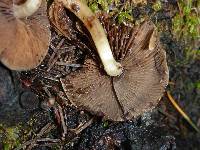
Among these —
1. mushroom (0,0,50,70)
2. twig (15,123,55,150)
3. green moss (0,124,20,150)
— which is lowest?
twig (15,123,55,150)

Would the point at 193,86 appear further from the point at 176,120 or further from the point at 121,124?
the point at 121,124

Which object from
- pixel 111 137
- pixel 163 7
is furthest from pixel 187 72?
pixel 111 137

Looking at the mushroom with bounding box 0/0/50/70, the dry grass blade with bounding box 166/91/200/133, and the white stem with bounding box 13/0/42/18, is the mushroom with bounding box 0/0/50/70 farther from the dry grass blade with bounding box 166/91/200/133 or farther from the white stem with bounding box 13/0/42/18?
the dry grass blade with bounding box 166/91/200/133

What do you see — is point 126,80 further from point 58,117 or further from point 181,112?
point 181,112

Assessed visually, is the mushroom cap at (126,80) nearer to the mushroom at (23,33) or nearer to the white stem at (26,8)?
the mushroom at (23,33)

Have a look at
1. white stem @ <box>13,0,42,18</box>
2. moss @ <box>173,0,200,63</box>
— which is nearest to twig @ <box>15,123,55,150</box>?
white stem @ <box>13,0,42,18</box>

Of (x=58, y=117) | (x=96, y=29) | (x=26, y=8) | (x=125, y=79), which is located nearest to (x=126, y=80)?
(x=125, y=79)
